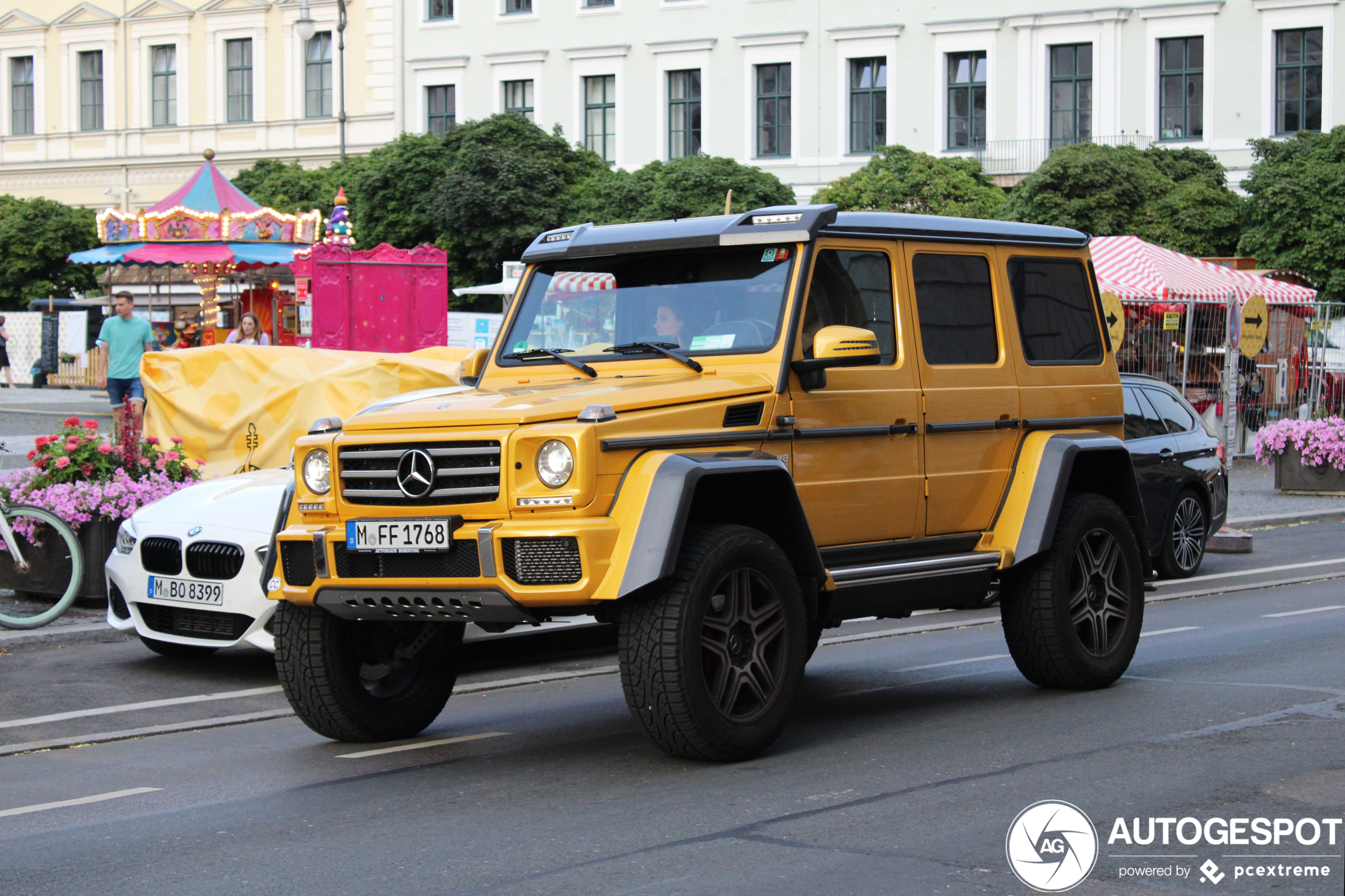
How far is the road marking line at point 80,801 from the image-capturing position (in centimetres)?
637

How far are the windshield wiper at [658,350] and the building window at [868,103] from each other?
44314 millimetres

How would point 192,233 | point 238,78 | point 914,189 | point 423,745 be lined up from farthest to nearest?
1. point 238,78
2. point 914,189
3. point 192,233
4. point 423,745

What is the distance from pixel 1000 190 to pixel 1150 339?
17.3 m

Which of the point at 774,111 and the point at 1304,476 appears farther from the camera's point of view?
the point at 774,111

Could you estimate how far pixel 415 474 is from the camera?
21.3 feet

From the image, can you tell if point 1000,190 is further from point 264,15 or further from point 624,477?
point 624,477

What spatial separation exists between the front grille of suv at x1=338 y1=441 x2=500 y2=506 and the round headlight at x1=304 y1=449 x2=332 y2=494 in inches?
6.1

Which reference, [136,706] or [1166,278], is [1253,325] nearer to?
[1166,278]

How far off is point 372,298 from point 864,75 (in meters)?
28.7

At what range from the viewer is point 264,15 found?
6022 cm

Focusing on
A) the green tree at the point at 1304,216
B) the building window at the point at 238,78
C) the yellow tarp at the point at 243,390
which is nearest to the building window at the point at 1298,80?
the green tree at the point at 1304,216

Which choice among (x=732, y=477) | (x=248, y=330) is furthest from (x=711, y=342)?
(x=248, y=330)

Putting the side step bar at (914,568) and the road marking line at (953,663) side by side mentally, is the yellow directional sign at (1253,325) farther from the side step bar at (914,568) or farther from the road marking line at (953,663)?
the side step bar at (914,568)
